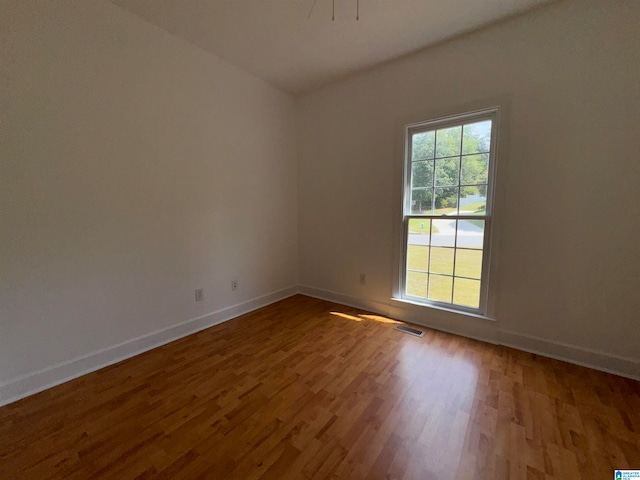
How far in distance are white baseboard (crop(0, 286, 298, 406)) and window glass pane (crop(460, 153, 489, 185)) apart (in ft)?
9.08

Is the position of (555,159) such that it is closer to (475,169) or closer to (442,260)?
(475,169)

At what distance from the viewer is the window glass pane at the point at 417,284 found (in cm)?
273

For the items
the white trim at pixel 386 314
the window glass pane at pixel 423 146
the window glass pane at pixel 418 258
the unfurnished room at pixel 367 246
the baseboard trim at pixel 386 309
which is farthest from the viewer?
the window glass pane at pixel 418 258

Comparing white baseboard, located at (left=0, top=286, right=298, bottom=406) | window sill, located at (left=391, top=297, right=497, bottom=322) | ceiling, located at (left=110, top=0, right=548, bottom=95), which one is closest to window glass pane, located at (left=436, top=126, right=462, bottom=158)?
ceiling, located at (left=110, top=0, right=548, bottom=95)

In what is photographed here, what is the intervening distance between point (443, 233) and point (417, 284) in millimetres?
622

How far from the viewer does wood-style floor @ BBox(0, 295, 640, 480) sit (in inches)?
47.4

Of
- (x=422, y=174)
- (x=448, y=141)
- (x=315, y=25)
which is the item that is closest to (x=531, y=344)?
(x=422, y=174)

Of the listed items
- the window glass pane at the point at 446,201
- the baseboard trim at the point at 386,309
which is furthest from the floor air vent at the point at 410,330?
the window glass pane at the point at 446,201

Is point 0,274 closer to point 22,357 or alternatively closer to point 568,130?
point 22,357

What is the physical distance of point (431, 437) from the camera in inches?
53.3

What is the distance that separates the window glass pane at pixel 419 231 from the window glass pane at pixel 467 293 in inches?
20.4

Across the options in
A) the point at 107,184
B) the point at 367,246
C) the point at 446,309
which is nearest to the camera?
the point at 107,184

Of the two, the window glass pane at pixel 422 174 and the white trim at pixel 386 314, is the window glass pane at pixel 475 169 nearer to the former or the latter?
the window glass pane at pixel 422 174

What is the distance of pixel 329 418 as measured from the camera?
1.48 meters
